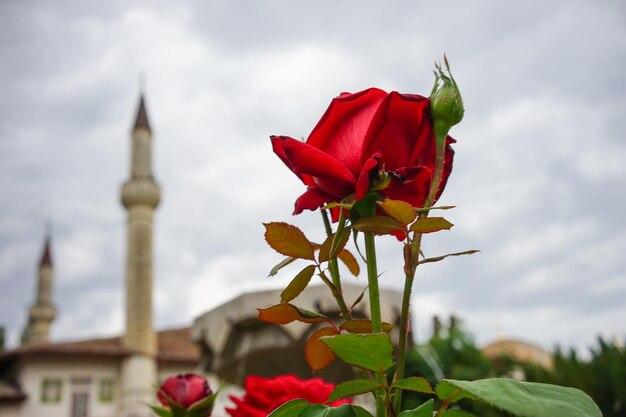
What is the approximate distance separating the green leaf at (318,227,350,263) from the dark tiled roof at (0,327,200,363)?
19.2 meters

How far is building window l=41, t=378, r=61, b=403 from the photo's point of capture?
68.1ft

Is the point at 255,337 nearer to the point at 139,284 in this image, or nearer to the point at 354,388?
the point at 354,388

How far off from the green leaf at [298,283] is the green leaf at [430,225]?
0.32 ft

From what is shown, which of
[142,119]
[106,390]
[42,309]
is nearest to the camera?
[106,390]

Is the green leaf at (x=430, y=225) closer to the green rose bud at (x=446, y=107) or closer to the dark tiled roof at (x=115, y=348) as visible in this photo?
the green rose bud at (x=446, y=107)

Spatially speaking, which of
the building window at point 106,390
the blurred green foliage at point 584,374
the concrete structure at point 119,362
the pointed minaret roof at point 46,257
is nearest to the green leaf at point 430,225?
the blurred green foliage at point 584,374

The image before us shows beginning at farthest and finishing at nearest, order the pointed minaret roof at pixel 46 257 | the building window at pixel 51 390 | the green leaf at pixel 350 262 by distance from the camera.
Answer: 1. the pointed minaret roof at pixel 46 257
2. the building window at pixel 51 390
3. the green leaf at pixel 350 262

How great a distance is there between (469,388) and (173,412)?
9.4 inches

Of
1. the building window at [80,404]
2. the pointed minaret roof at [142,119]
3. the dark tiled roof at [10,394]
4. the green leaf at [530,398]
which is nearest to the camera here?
the green leaf at [530,398]

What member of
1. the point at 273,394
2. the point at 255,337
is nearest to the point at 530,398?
the point at 273,394

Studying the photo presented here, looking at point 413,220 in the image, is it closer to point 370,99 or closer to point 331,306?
point 370,99

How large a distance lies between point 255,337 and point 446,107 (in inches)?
174

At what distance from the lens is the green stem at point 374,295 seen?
0.50 meters

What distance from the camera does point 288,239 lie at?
573 millimetres
